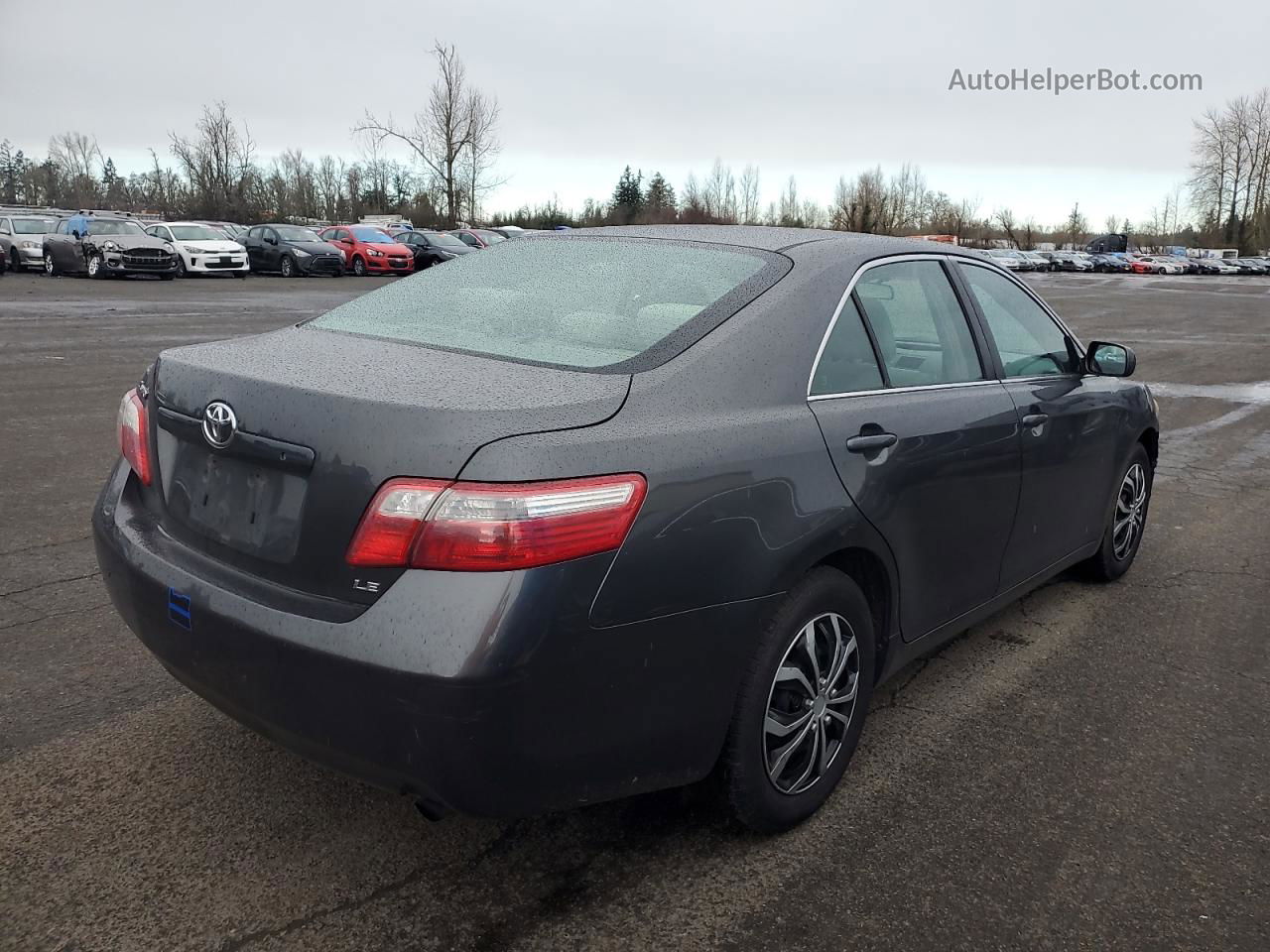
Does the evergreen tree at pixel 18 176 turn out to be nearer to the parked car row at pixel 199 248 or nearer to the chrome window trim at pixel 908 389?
the parked car row at pixel 199 248

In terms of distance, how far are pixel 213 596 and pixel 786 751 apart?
147 cm

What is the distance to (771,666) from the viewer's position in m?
2.60

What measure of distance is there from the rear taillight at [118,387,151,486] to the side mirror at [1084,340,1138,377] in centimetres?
356

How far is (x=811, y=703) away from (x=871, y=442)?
73cm

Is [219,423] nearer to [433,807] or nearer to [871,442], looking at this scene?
[433,807]

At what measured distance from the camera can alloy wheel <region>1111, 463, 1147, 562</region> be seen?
4832 millimetres

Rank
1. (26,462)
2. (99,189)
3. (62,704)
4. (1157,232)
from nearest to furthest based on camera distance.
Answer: (62,704) < (26,462) < (99,189) < (1157,232)

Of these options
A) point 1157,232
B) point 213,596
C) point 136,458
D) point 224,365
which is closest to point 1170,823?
point 213,596

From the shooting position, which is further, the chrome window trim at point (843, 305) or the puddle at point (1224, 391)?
the puddle at point (1224, 391)

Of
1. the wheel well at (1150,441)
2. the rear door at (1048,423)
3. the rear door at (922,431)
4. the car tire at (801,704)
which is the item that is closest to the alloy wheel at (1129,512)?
the wheel well at (1150,441)

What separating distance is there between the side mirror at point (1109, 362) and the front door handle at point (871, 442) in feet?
5.89

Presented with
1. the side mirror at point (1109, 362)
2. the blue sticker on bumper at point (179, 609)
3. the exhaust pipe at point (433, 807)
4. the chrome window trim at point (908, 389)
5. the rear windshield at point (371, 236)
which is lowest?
the exhaust pipe at point (433, 807)

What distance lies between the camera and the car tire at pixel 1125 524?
15.6 ft

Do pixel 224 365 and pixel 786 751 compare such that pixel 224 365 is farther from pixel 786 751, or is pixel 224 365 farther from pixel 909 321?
pixel 909 321
